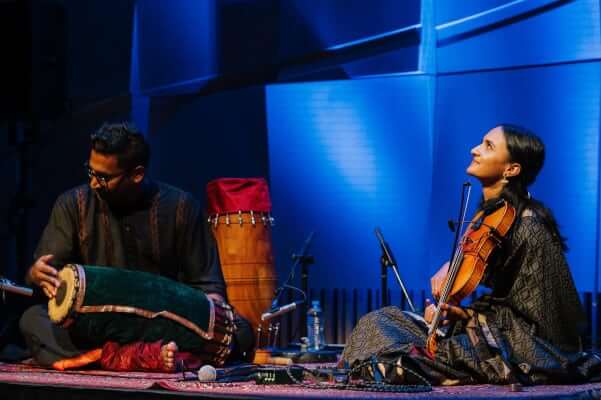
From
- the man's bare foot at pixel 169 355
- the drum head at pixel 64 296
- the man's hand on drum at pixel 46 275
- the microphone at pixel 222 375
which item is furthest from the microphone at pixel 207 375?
the man's hand on drum at pixel 46 275

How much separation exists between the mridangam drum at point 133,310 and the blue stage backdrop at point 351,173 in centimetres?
162

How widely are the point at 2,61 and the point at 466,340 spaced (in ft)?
12.3

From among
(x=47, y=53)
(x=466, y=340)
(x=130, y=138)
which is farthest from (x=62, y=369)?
(x=47, y=53)

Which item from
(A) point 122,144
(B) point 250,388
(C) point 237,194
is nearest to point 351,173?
(C) point 237,194

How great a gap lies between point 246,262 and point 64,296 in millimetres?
1409

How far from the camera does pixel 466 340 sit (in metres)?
3.41

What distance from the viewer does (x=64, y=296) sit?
12.3ft

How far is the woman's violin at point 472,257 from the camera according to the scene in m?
3.30

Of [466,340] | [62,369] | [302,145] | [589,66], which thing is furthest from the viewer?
[302,145]

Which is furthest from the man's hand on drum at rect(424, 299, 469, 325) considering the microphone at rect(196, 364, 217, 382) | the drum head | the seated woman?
the drum head

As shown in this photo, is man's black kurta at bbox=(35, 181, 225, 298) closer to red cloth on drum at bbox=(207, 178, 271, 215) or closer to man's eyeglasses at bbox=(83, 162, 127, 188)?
man's eyeglasses at bbox=(83, 162, 127, 188)

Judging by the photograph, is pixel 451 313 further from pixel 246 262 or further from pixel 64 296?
pixel 246 262

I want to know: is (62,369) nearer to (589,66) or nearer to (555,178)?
(555,178)

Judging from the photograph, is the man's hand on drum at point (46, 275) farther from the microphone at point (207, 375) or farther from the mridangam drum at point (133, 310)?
the microphone at point (207, 375)
